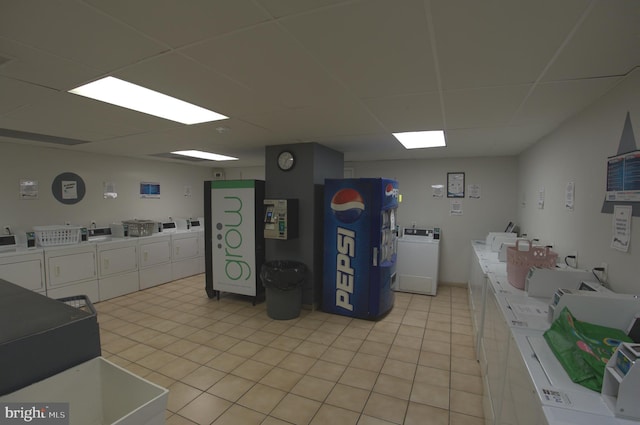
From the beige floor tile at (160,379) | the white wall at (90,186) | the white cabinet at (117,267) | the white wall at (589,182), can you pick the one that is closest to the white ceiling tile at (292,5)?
the white wall at (589,182)

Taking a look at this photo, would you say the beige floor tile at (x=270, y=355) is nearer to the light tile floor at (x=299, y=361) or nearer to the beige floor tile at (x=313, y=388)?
the light tile floor at (x=299, y=361)

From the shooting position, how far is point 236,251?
14.6 feet

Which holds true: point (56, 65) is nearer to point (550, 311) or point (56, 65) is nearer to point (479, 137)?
point (550, 311)

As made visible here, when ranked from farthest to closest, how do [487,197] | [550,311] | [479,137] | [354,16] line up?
[487,197] → [479,137] → [550,311] → [354,16]

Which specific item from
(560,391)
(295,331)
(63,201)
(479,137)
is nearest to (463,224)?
(479,137)

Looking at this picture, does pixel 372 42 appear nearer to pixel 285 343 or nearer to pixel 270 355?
pixel 270 355

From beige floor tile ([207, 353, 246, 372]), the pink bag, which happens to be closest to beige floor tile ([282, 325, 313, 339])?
beige floor tile ([207, 353, 246, 372])

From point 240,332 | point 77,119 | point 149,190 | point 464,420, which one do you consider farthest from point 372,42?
point 149,190

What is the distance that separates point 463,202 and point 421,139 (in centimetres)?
205

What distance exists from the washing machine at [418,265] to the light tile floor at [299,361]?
0.49 meters

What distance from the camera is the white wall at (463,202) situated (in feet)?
16.4

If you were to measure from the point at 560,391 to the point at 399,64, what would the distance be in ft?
5.57

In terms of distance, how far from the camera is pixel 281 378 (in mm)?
2672

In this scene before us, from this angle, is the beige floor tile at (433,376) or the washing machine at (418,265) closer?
the beige floor tile at (433,376)
